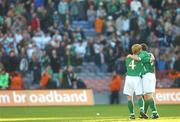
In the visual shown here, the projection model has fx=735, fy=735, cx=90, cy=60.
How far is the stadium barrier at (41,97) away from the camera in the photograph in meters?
32.8

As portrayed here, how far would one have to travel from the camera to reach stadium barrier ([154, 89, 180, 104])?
110 ft

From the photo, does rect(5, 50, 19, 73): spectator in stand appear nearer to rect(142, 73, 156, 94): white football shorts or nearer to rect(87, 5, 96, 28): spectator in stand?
rect(87, 5, 96, 28): spectator in stand

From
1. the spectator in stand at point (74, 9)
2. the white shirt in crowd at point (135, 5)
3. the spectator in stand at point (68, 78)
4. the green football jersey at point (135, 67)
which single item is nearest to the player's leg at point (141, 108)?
the green football jersey at point (135, 67)

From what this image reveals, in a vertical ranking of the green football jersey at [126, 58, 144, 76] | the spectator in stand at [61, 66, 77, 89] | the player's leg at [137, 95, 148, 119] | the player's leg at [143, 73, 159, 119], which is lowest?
the spectator in stand at [61, 66, 77, 89]

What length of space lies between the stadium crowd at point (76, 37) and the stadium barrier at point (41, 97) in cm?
192

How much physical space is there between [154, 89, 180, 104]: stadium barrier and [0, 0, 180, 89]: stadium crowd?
2.85m

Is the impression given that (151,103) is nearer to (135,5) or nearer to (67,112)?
(67,112)

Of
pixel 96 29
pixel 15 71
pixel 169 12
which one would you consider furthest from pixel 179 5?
pixel 15 71

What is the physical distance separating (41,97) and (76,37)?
5.73 meters

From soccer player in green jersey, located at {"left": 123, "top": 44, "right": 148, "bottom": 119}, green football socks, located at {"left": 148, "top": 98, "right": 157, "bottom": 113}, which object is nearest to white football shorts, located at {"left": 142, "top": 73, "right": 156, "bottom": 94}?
soccer player in green jersey, located at {"left": 123, "top": 44, "right": 148, "bottom": 119}

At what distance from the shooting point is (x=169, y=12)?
40.4 metres

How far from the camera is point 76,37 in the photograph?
3778 centimetres

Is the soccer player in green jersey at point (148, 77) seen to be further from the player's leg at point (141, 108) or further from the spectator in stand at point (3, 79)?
the spectator in stand at point (3, 79)

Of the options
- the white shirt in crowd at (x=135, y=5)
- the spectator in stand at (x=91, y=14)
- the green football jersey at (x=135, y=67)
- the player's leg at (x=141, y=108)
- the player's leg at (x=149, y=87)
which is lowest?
the player's leg at (x=141, y=108)
